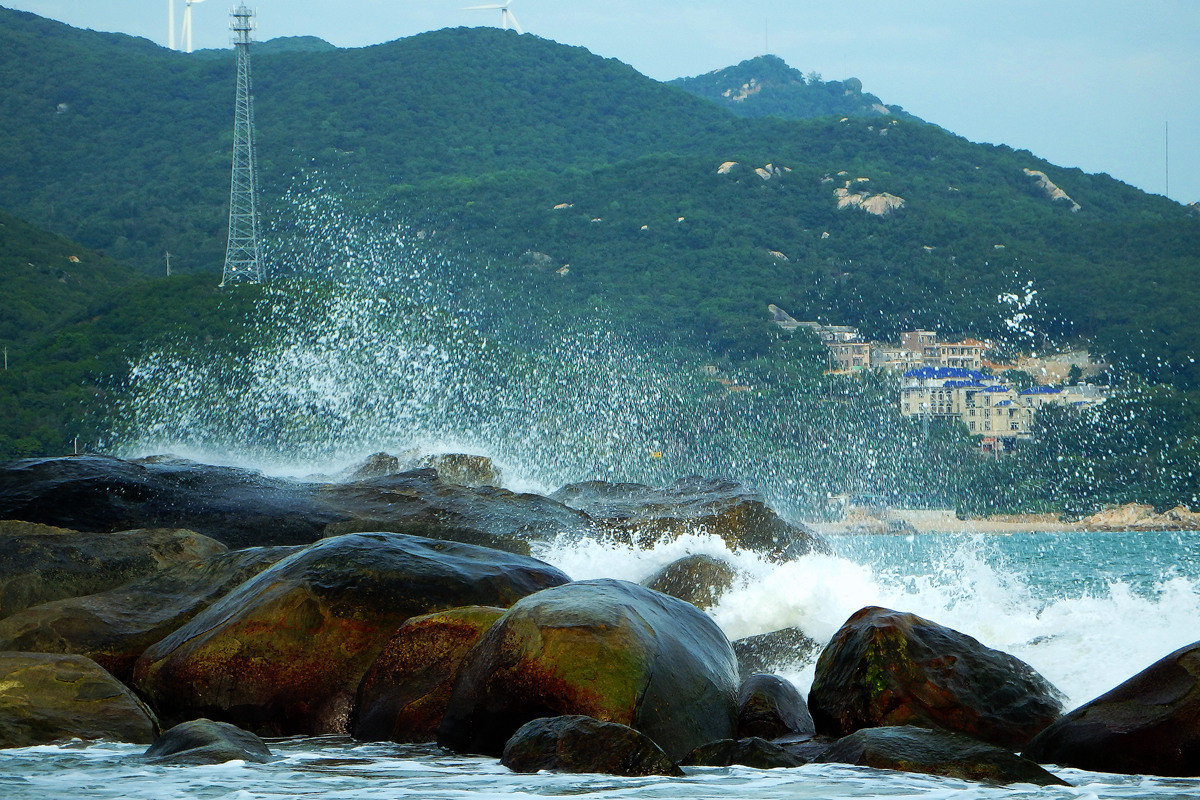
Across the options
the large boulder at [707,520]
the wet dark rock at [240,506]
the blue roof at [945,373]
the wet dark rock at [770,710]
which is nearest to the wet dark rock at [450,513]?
the wet dark rock at [240,506]

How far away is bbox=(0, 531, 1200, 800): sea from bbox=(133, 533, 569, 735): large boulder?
41cm

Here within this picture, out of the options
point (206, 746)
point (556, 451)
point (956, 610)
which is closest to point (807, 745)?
point (206, 746)

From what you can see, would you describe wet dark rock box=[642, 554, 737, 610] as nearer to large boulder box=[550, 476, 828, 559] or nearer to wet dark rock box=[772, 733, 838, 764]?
large boulder box=[550, 476, 828, 559]

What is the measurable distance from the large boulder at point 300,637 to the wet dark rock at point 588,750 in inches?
79.5

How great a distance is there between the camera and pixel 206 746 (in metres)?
7.07

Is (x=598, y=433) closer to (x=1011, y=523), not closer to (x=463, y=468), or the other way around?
(x=463, y=468)

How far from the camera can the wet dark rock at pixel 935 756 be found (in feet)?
21.6

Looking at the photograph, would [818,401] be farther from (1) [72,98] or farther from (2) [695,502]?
(1) [72,98]

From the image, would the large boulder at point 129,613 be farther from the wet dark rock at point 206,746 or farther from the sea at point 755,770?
the wet dark rock at point 206,746

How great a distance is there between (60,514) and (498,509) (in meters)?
5.18

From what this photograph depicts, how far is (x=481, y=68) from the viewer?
5094 inches

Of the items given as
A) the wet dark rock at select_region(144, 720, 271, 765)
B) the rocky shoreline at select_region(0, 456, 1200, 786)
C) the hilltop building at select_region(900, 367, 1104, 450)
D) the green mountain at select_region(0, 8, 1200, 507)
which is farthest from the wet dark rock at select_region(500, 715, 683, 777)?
the hilltop building at select_region(900, 367, 1104, 450)

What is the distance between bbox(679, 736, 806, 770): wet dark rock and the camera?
7.09 meters

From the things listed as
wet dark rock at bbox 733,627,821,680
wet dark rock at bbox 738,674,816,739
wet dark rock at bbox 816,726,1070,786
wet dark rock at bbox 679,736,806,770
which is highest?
wet dark rock at bbox 816,726,1070,786
